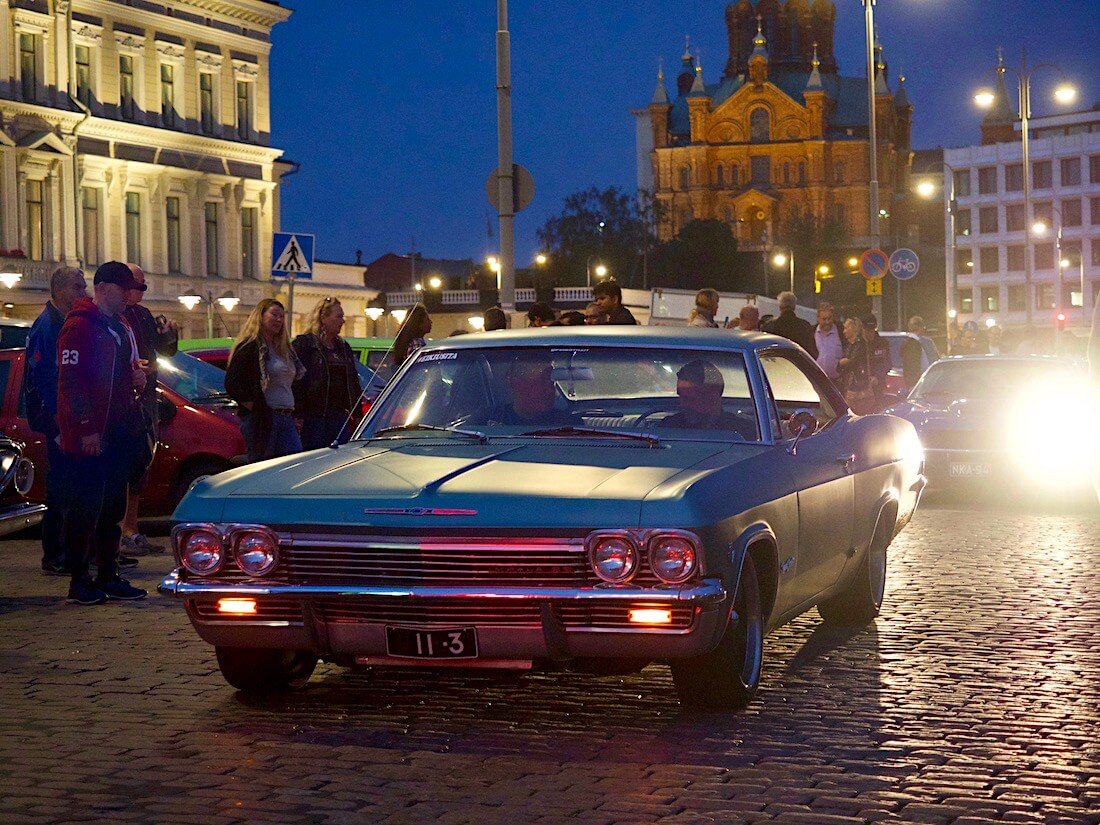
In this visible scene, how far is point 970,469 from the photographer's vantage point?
17.5 meters

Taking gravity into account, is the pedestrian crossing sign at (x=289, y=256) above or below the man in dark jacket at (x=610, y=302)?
above

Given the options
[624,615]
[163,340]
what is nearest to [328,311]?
[163,340]

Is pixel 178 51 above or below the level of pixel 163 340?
above

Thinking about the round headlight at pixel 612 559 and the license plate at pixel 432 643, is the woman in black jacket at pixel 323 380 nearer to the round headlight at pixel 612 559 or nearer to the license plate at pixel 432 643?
the license plate at pixel 432 643

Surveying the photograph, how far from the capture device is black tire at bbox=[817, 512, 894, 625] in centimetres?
918

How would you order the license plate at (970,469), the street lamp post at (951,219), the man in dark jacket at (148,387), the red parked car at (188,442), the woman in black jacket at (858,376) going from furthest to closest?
the street lamp post at (951,219) → the woman in black jacket at (858,376) → the license plate at (970,469) → the red parked car at (188,442) → the man in dark jacket at (148,387)

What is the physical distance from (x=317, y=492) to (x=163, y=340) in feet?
24.0

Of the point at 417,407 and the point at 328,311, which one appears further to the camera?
the point at 328,311

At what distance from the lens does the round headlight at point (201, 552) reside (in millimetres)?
6863

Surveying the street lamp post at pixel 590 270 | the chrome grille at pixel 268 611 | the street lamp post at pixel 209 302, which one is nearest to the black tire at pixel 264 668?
the chrome grille at pixel 268 611

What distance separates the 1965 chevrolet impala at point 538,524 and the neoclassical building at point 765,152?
152060 mm

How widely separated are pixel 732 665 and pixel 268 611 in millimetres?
1701

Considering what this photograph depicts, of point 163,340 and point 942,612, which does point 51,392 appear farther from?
point 942,612

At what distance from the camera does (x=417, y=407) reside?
26.5 feet
